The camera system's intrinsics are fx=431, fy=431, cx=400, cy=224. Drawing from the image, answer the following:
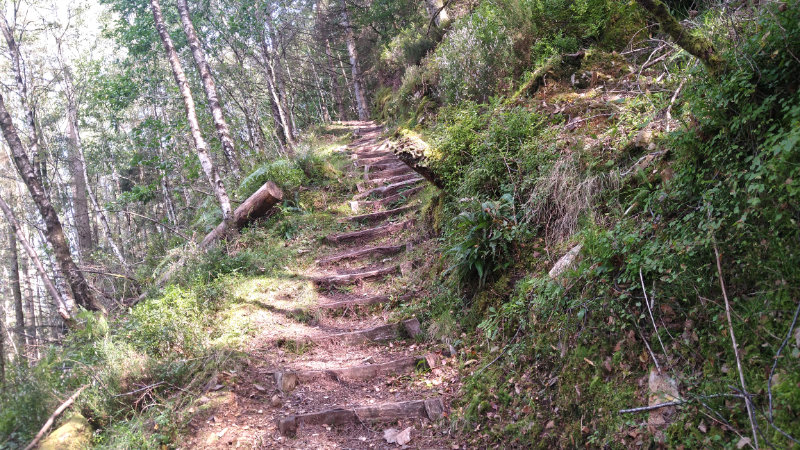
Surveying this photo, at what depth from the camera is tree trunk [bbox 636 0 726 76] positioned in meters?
2.80

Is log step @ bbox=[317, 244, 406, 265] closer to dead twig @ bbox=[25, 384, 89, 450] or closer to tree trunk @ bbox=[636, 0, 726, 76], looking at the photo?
dead twig @ bbox=[25, 384, 89, 450]

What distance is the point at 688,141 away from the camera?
→ 294cm

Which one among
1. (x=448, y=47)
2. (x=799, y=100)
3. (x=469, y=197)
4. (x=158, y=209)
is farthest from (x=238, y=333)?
(x=158, y=209)

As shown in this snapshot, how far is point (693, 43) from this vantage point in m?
2.79

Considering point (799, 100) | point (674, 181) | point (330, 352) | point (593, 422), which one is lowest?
point (330, 352)

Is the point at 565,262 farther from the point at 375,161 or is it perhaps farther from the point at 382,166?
the point at 375,161

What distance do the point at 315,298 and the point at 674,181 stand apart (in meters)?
4.78

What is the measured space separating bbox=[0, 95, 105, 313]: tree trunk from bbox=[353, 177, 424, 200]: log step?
5249 millimetres

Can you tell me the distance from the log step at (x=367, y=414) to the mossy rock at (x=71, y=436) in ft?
5.70

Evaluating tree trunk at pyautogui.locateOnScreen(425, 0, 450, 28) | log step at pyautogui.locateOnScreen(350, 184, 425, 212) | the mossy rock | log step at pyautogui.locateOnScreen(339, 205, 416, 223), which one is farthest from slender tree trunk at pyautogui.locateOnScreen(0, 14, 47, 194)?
tree trunk at pyautogui.locateOnScreen(425, 0, 450, 28)

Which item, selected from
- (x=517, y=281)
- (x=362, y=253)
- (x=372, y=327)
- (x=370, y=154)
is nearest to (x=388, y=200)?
(x=362, y=253)

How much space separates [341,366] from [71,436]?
2.49 metres

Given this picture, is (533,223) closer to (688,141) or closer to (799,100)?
(688,141)

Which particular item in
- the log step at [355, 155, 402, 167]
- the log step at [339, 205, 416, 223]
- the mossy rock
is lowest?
the mossy rock
